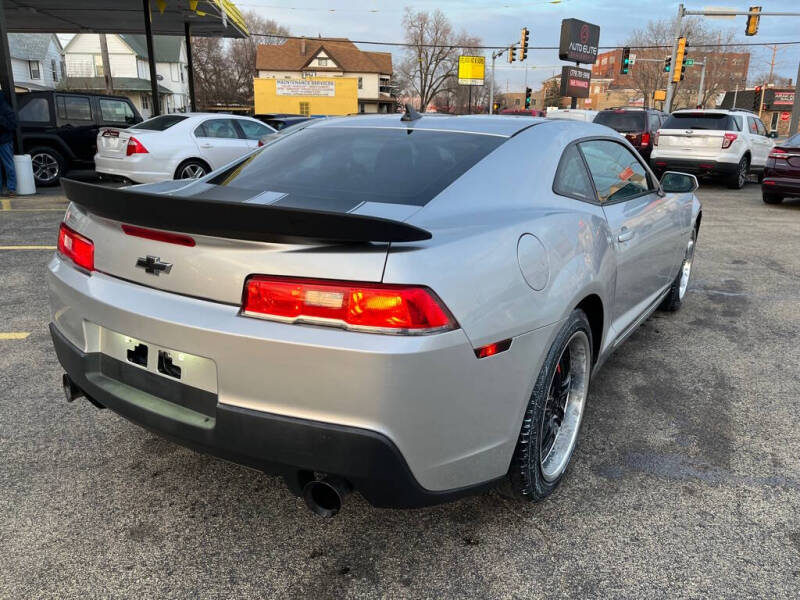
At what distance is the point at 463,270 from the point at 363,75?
272ft

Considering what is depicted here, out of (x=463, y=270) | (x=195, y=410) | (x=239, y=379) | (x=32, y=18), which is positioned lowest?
(x=195, y=410)

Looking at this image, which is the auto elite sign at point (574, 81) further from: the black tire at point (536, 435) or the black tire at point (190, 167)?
the black tire at point (536, 435)

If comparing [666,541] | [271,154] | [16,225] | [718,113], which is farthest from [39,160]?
[718,113]

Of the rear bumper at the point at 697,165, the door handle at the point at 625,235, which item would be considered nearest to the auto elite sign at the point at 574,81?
the rear bumper at the point at 697,165

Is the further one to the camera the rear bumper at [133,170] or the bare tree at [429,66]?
the bare tree at [429,66]

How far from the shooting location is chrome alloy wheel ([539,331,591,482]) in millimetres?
2553

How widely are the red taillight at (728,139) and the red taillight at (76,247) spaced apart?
46.6 ft

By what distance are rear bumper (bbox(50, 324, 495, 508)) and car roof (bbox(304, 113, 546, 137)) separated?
161cm

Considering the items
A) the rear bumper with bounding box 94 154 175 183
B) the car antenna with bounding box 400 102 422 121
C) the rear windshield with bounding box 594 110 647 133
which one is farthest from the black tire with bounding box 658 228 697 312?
the rear windshield with bounding box 594 110 647 133

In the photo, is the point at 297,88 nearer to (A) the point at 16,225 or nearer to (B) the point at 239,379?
(A) the point at 16,225

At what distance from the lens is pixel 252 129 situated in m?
11.3

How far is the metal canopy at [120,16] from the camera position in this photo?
14633 millimetres

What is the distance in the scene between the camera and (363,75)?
79438 millimetres

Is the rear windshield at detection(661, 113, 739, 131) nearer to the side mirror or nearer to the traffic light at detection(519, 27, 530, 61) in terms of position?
the side mirror
